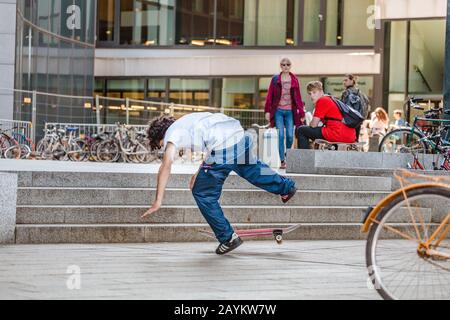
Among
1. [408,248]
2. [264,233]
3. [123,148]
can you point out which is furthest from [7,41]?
[408,248]

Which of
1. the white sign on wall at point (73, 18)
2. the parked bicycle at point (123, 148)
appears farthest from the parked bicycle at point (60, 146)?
the white sign on wall at point (73, 18)

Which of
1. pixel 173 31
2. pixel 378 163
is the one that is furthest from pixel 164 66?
pixel 378 163

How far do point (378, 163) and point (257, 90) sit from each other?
25733 mm

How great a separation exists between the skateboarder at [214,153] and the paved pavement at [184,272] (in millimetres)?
280

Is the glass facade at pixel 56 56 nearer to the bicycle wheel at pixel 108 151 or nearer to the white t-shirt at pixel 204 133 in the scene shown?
the bicycle wheel at pixel 108 151

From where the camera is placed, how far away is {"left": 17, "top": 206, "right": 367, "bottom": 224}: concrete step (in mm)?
11070

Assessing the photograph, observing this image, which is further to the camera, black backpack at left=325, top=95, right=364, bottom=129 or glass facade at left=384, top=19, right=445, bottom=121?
glass facade at left=384, top=19, right=445, bottom=121

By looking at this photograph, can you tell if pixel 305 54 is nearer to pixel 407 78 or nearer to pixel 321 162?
pixel 407 78

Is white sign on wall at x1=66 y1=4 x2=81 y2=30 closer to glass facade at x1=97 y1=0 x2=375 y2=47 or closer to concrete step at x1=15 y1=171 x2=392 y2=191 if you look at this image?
glass facade at x1=97 y1=0 x2=375 y2=47

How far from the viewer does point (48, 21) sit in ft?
108

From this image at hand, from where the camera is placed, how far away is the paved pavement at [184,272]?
7289mm

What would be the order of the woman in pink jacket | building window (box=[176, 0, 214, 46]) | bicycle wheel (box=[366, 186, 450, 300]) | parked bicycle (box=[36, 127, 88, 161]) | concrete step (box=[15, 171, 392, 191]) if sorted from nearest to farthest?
1. bicycle wheel (box=[366, 186, 450, 300])
2. concrete step (box=[15, 171, 392, 191])
3. the woman in pink jacket
4. parked bicycle (box=[36, 127, 88, 161])
5. building window (box=[176, 0, 214, 46])

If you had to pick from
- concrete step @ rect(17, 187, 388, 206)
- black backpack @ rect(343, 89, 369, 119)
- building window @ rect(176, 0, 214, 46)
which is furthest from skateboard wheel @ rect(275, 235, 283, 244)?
building window @ rect(176, 0, 214, 46)

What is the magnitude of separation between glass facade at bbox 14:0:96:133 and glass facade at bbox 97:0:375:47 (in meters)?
5.33
